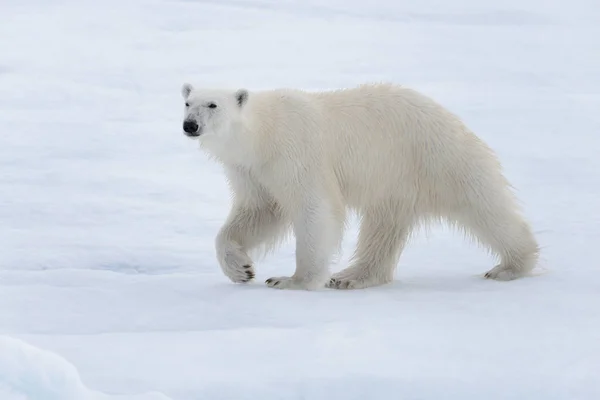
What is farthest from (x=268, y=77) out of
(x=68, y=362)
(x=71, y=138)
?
(x=68, y=362)

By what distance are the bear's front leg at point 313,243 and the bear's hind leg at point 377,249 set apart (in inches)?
16.5

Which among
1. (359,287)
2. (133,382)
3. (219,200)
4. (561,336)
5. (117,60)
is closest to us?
(133,382)

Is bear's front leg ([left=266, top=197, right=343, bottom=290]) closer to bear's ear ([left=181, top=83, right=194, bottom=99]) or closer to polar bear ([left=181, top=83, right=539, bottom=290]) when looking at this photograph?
polar bear ([left=181, top=83, right=539, bottom=290])

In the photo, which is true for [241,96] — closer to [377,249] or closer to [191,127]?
[191,127]

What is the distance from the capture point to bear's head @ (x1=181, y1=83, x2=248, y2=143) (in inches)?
185

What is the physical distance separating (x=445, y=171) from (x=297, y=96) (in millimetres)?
750

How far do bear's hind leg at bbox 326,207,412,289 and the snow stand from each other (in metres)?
0.22

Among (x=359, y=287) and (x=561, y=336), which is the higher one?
(x=561, y=336)

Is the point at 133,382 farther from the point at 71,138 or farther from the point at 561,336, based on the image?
the point at 71,138

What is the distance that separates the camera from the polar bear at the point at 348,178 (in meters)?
4.86

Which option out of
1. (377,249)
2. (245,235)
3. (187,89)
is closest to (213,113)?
(187,89)

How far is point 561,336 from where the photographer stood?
153 inches

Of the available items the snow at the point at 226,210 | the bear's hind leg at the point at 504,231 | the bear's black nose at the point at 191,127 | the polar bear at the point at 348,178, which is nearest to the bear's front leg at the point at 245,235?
the polar bear at the point at 348,178

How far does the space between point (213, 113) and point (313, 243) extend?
0.70 meters
